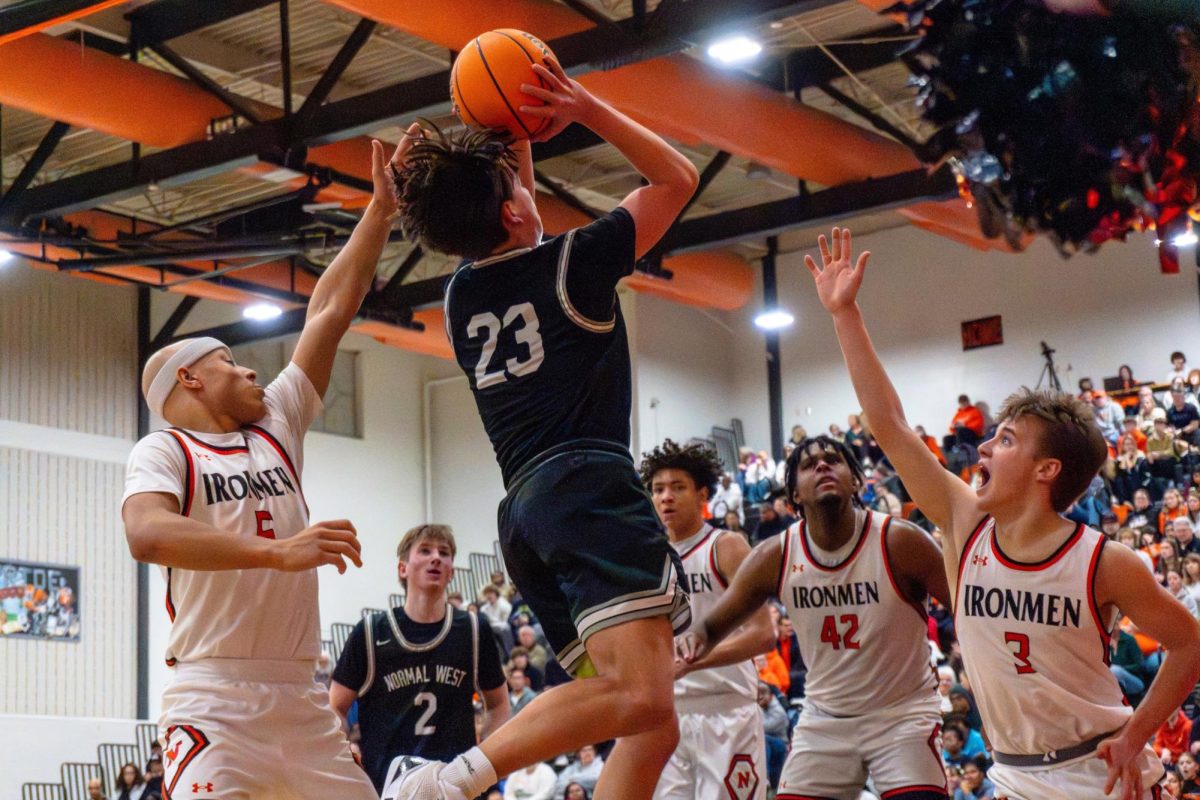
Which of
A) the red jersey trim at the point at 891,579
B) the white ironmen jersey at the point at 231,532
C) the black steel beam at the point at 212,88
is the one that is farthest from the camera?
the black steel beam at the point at 212,88

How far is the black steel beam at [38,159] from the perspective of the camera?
1748cm

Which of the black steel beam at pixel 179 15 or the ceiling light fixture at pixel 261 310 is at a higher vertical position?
the black steel beam at pixel 179 15

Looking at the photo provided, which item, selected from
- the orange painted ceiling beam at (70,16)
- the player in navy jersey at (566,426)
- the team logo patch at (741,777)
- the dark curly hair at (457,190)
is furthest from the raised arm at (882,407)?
the orange painted ceiling beam at (70,16)

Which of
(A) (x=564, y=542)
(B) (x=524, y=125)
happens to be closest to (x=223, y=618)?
(A) (x=564, y=542)

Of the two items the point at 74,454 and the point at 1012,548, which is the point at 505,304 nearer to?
the point at 1012,548

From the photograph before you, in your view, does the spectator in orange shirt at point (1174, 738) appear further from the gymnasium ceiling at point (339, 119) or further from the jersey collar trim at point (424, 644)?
the jersey collar trim at point (424, 644)

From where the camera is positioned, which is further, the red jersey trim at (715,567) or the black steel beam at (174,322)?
the black steel beam at (174,322)

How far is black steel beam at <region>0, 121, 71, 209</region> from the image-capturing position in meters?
17.5

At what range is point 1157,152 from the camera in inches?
136

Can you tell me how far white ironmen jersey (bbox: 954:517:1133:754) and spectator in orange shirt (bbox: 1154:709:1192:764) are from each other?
8.49m

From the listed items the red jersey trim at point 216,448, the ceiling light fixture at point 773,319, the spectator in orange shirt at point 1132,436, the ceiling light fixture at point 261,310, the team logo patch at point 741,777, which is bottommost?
the team logo patch at point 741,777

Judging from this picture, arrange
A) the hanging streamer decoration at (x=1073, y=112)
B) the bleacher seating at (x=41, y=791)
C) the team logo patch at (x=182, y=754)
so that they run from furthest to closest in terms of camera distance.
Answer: the bleacher seating at (x=41, y=791)
the team logo patch at (x=182, y=754)
the hanging streamer decoration at (x=1073, y=112)

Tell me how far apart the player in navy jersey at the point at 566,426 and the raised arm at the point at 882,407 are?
3.25 feet

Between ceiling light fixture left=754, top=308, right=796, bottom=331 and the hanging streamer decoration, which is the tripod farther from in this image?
the hanging streamer decoration
